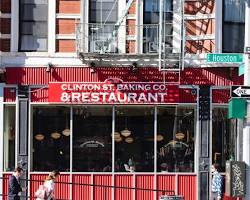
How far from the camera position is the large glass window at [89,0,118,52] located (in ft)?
68.1

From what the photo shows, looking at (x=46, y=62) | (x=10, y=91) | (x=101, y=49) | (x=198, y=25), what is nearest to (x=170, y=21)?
(x=198, y=25)

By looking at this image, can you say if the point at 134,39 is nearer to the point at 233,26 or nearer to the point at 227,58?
the point at 233,26

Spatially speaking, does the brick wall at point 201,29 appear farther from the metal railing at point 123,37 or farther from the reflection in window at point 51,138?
the reflection in window at point 51,138

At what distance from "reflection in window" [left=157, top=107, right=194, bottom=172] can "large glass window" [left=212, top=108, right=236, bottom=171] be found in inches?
27.1

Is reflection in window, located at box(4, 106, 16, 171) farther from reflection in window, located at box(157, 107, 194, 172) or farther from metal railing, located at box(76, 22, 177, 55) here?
reflection in window, located at box(157, 107, 194, 172)

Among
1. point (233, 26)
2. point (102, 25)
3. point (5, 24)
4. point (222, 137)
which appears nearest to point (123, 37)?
point (102, 25)

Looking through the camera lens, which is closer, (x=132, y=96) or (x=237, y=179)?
(x=237, y=179)

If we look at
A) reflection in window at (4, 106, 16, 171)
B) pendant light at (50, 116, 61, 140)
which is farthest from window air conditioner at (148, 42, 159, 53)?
reflection in window at (4, 106, 16, 171)

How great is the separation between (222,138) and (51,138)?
16.9 ft

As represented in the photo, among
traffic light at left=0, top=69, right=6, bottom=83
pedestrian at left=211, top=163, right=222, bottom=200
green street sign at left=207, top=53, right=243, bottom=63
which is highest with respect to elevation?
green street sign at left=207, top=53, right=243, bottom=63

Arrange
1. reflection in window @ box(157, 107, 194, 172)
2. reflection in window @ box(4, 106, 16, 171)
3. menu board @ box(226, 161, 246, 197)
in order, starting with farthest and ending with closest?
reflection in window @ box(157, 107, 194, 172), reflection in window @ box(4, 106, 16, 171), menu board @ box(226, 161, 246, 197)

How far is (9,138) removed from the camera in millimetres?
21344

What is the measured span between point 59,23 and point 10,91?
2.49 metres

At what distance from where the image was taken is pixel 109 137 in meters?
21.3
